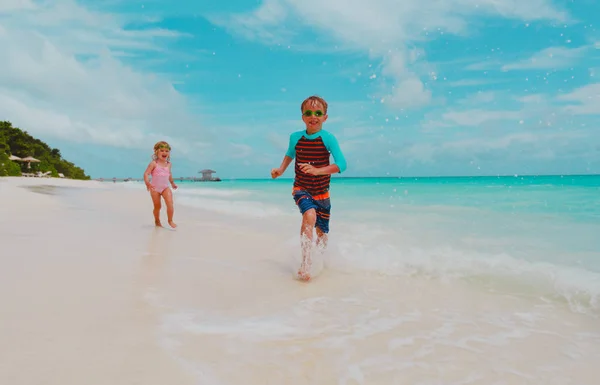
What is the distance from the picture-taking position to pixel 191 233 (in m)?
7.57

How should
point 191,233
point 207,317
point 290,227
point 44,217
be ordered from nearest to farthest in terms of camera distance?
point 207,317
point 191,233
point 44,217
point 290,227

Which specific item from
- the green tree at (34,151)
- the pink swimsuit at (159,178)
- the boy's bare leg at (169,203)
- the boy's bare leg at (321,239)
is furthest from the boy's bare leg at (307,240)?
the green tree at (34,151)

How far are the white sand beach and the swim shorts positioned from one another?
585 millimetres

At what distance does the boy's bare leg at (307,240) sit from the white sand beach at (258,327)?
0.19 m

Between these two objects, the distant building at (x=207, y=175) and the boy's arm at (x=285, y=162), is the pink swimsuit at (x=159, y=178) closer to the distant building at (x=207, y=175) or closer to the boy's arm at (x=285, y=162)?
the boy's arm at (x=285, y=162)

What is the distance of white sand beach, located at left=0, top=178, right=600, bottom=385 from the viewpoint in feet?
7.37

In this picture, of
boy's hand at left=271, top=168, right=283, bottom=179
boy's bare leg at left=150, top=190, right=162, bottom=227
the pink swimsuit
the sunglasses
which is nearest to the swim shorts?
boy's hand at left=271, top=168, right=283, bottom=179

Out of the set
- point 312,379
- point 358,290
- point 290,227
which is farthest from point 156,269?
point 290,227

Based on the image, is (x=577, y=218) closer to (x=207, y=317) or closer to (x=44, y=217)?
(x=207, y=317)

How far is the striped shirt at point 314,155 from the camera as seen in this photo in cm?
451

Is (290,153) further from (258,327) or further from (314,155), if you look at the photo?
(258,327)

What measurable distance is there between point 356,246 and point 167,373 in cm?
478

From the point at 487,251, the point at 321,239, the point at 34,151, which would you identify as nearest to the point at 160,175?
the point at 321,239

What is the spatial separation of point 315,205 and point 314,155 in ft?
1.82
